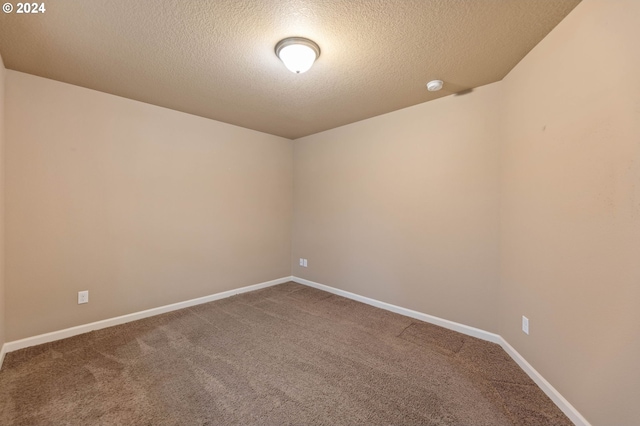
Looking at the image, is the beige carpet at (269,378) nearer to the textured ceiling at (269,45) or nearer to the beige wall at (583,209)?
the beige wall at (583,209)

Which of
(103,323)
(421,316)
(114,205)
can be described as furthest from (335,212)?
(103,323)

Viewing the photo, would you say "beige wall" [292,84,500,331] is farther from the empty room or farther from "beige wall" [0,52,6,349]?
"beige wall" [0,52,6,349]

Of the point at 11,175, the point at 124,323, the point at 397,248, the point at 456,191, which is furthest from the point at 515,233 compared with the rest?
the point at 11,175

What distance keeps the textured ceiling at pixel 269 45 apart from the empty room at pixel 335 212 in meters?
0.02

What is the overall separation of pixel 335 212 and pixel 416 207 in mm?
1294

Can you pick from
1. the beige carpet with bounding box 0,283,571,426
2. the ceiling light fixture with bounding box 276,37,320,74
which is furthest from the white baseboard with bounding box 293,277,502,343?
the ceiling light fixture with bounding box 276,37,320,74

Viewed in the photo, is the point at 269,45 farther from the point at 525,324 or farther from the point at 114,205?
the point at 525,324

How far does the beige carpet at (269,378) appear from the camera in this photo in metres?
1.58

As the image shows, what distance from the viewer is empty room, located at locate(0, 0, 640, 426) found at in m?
1.53

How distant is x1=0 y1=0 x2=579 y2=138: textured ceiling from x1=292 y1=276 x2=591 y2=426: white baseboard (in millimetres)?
2452

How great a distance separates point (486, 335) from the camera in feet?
8.33

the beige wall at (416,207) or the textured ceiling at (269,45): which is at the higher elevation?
the textured ceiling at (269,45)

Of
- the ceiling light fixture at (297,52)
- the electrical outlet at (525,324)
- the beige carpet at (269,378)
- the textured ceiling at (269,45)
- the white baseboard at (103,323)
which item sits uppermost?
the textured ceiling at (269,45)

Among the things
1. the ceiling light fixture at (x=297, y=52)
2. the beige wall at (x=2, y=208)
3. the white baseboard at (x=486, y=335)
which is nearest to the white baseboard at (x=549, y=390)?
the white baseboard at (x=486, y=335)
